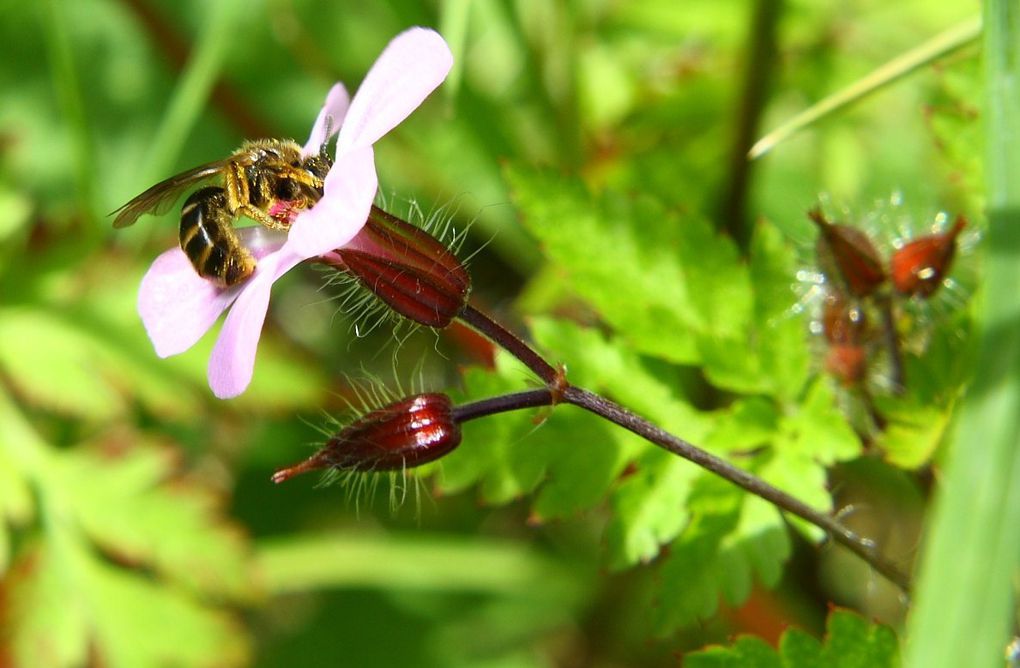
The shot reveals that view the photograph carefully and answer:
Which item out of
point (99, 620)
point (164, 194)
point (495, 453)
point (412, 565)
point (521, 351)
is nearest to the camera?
point (521, 351)

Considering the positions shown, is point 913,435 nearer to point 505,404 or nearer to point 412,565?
point 505,404

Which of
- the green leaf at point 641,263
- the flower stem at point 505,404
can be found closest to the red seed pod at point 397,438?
the flower stem at point 505,404

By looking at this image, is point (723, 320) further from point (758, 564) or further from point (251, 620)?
point (251, 620)

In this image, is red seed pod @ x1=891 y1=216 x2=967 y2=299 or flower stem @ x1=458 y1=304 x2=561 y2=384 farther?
red seed pod @ x1=891 y1=216 x2=967 y2=299

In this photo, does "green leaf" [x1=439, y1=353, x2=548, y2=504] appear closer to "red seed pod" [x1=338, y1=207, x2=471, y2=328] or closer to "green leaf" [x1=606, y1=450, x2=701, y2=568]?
"green leaf" [x1=606, y1=450, x2=701, y2=568]

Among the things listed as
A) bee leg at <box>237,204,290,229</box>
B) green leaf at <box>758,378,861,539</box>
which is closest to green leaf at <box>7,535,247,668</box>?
bee leg at <box>237,204,290,229</box>

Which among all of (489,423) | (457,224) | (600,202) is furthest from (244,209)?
(457,224)

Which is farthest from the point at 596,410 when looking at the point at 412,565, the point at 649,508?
the point at 412,565
